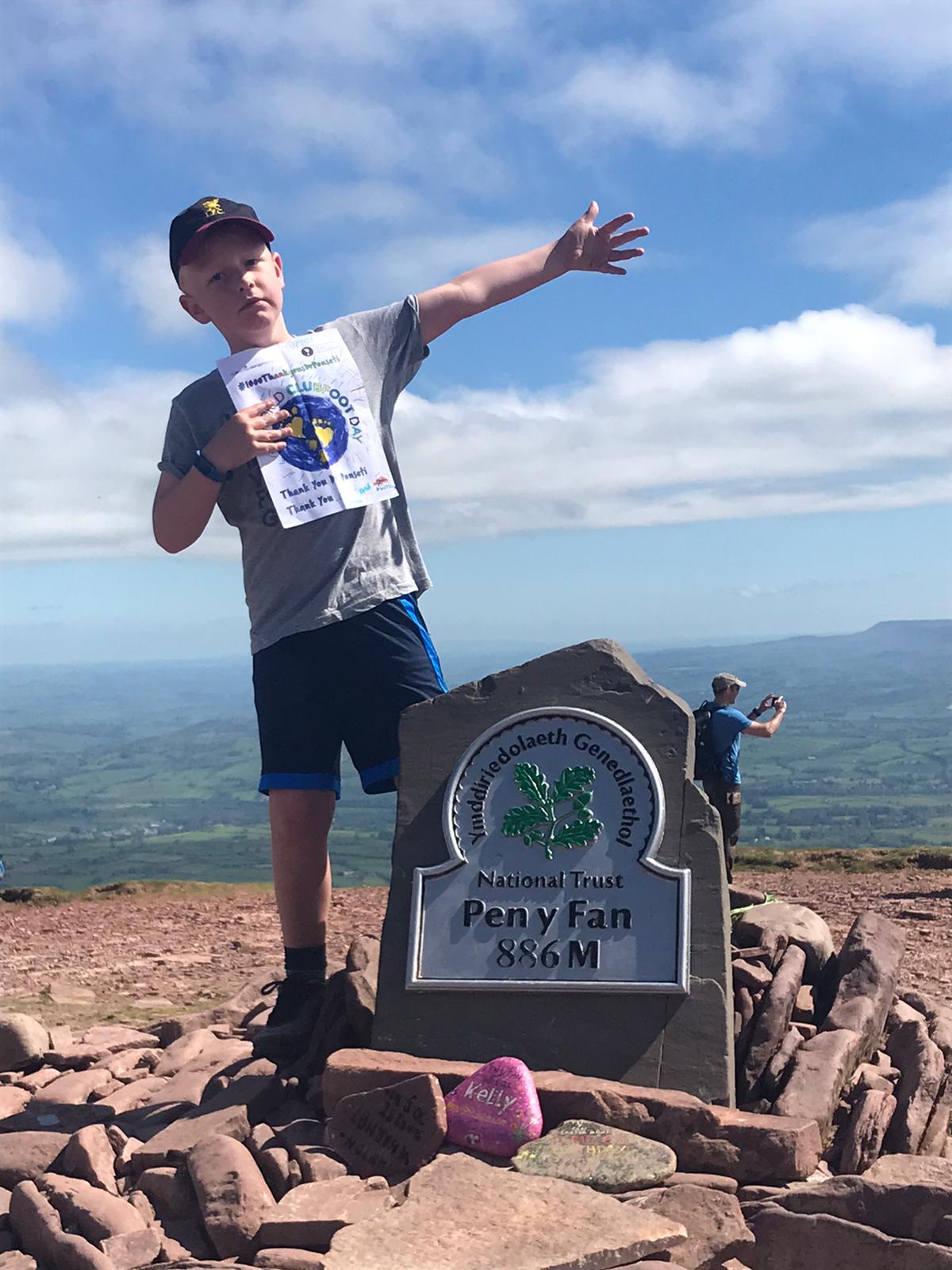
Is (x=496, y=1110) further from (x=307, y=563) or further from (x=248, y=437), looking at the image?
(x=248, y=437)

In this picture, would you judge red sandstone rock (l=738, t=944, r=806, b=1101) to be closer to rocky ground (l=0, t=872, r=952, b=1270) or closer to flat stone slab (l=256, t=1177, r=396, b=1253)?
rocky ground (l=0, t=872, r=952, b=1270)

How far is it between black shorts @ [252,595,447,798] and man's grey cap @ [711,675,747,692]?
4778 mm

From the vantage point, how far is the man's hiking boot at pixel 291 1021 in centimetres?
457

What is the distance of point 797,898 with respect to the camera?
8.73 meters

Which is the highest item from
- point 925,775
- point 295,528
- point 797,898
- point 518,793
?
point 295,528

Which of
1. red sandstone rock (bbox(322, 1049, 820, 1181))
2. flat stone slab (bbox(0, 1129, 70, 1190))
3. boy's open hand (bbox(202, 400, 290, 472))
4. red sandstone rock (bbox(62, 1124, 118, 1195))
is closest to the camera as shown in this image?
red sandstone rock (bbox(322, 1049, 820, 1181))

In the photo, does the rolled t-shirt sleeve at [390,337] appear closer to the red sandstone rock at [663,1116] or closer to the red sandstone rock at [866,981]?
the red sandstone rock at [663,1116]

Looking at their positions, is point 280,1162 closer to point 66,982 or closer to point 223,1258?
point 223,1258

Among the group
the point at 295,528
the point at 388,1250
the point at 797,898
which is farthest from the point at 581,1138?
the point at 797,898

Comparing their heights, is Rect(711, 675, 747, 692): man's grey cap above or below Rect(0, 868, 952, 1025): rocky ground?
above

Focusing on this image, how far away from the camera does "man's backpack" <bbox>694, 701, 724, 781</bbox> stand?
874cm

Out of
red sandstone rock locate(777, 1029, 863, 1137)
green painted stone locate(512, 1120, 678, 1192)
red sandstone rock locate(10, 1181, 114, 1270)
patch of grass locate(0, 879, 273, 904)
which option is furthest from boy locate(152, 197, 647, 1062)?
patch of grass locate(0, 879, 273, 904)

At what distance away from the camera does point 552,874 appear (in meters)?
4.18

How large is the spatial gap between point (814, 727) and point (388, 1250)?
159320 millimetres
